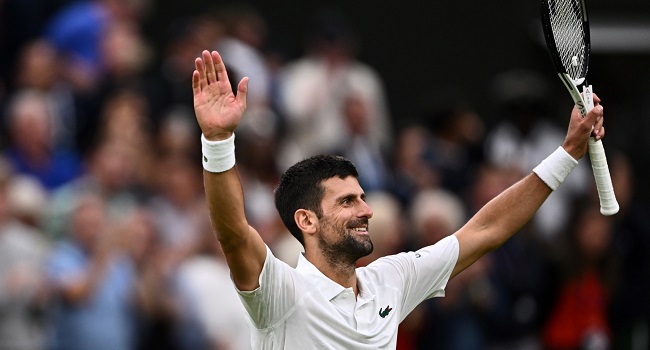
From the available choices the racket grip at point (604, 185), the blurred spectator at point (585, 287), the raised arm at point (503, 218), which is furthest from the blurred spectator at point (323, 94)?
the racket grip at point (604, 185)

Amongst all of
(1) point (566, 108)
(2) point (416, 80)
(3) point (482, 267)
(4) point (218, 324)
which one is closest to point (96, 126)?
(4) point (218, 324)

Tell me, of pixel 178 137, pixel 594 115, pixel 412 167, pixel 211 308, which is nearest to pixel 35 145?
pixel 178 137

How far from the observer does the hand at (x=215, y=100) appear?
579cm

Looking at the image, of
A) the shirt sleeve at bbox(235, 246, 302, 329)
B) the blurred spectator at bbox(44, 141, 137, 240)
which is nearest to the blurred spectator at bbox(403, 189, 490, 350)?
the blurred spectator at bbox(44, 141, 137, 240)

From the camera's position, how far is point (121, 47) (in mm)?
12188

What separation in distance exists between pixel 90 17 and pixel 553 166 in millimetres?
6233

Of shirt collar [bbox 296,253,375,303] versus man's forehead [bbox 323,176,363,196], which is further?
man's forehead [bbox 323,176,363,196]

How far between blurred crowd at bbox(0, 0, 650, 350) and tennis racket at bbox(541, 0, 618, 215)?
2.85 metres

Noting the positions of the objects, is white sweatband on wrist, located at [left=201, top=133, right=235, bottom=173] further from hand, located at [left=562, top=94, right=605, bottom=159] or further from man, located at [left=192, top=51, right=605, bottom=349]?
hand, located at [left=562, top=94, right=605, bottom=159]

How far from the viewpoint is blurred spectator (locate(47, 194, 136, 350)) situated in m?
9.75

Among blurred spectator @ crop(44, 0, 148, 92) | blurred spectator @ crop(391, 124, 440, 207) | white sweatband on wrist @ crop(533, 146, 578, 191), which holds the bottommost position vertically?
white sweatband on wrist @ crop(533, 146, 578, 191)

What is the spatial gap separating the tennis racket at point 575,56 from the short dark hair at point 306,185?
40.1 inches

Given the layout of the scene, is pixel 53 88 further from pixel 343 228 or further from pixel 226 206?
pixel 226 206

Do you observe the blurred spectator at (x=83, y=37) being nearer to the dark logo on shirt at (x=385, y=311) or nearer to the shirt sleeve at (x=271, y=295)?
the dark logo on shirt at (x=385, y=311)
